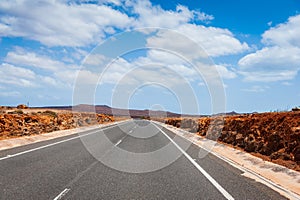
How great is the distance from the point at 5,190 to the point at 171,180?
421 cm

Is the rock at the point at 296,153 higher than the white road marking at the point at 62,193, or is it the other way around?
the rock at the point at 296,153

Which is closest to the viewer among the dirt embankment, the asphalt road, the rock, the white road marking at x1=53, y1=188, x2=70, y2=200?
the white road marking at x1=53, y1=188, x2=70, y2=200

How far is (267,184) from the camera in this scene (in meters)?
8.46

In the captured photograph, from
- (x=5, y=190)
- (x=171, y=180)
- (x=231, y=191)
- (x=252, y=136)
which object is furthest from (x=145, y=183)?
(x=252, y=136)

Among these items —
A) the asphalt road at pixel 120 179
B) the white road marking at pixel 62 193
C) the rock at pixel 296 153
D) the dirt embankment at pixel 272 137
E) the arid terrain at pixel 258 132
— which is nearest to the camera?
the white road marking at pixel 62 193

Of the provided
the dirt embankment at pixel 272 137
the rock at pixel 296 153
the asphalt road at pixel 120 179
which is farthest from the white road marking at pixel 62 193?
the rock at pixel 296 153

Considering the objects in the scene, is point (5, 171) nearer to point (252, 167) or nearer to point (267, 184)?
point (267, 184)

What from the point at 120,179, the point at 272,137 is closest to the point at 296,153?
the point at 272,137

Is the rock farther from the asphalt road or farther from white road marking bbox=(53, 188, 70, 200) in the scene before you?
white road marking bbox=(53, 188, 70, 200)

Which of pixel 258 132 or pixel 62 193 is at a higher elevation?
pixel 258 132

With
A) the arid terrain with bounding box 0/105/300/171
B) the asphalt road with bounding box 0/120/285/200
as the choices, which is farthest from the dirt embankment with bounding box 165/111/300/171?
the asphalt road with bounding box 0/120/285/200

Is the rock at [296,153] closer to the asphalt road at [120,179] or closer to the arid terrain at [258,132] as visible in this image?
the arid terrain at [258,132]

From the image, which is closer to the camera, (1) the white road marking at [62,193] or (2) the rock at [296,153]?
(1) the white road marking at [62,193]

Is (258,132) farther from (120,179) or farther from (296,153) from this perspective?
(120,179)
